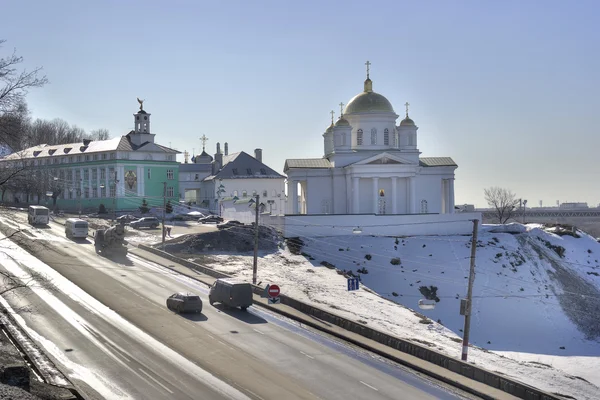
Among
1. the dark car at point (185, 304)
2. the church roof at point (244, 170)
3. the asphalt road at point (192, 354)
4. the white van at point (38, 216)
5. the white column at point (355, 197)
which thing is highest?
the church roof at point (244, 170)

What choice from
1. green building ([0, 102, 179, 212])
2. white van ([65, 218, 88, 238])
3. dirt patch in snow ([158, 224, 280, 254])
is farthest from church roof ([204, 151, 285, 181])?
white van ([65, 218, 88, 238])

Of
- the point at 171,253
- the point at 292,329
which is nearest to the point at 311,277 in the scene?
the point at 171,253

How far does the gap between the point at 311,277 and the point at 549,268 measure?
26.7 metres

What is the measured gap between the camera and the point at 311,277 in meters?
53.9

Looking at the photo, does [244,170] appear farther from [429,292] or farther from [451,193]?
[429,292]

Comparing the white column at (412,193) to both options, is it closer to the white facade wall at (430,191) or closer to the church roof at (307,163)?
the white facade wall at (430,191)

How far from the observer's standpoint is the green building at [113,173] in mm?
89000

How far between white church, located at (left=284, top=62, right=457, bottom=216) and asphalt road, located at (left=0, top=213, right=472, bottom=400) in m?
37.6

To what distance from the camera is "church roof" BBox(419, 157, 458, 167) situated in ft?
264

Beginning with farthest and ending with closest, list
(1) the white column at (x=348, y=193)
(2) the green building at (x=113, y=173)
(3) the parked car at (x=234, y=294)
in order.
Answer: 1. (2) the green building at (x=113, y=173)
2. (1) the white column at (x=348, y=193)
3. (3) the parked car at (x=234, y=294)

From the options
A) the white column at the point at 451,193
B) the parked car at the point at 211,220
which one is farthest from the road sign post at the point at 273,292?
the white column at the point at 451,193

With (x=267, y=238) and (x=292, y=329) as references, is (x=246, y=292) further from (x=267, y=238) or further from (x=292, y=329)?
(x=267, y=238)

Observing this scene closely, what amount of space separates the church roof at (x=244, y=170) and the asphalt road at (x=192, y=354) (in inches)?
2313

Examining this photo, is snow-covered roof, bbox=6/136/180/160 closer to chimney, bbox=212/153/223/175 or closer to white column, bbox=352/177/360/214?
chimney, bbox=212/153/223/175
